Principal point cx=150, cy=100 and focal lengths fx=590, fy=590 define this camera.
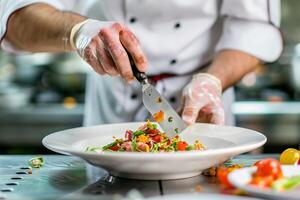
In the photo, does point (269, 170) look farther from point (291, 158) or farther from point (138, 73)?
point (138, 73)

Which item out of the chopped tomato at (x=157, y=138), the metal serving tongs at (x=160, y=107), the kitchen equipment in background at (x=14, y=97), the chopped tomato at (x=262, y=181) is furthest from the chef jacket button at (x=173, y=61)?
the kitchen equipment in background at (x=14, y=97)

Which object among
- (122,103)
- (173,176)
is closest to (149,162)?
(173,176)

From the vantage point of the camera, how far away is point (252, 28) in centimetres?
183

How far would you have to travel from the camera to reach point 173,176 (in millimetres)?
1111

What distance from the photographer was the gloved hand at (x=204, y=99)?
1.52 metres

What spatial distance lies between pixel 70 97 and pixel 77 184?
7.01 ft

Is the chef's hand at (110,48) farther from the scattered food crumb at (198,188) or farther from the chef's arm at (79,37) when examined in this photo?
the scattered food crumb at (198,188)

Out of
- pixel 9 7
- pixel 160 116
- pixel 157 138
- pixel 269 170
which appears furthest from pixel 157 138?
pixel 9 7

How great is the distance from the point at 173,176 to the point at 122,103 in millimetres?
745

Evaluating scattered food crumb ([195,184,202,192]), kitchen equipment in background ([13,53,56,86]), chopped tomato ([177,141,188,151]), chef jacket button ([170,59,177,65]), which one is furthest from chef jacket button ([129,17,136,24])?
kitchen equipment in background ([13,53,56,86])

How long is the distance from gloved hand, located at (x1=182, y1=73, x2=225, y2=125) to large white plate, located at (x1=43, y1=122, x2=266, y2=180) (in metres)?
0.13

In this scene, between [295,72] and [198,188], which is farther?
[295,72]

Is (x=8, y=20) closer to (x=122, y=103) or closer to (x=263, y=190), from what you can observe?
(x=122, y=103)

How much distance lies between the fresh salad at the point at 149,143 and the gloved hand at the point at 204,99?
239 millimetres
